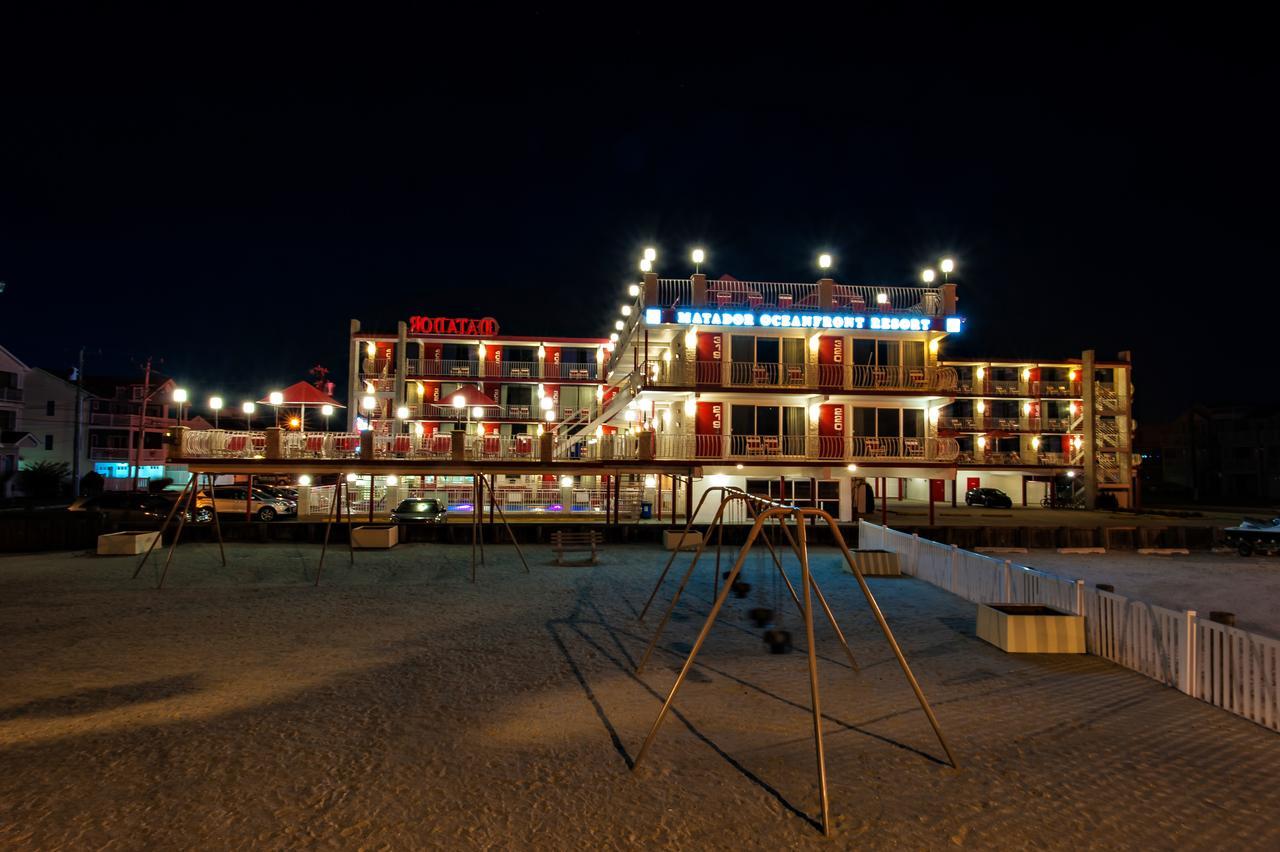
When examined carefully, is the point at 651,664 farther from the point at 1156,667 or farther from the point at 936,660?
the point at 1156,667

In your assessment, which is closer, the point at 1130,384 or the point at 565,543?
the point at 565,543

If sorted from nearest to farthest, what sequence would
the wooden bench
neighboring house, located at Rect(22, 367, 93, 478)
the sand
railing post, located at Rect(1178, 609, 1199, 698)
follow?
1. the sand
2. railing post, located at Rect(1178, 609, 1199, 698)
3. the wooden bench
4. neighboring house, located at Rect(22, 367, 93, 478)

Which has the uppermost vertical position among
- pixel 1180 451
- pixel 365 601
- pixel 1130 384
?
pixel 1130 384

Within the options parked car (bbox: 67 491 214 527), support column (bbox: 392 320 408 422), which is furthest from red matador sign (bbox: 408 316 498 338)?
parked car (bbox: 67 491 214 527)

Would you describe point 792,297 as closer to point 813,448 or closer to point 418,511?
point 813,448

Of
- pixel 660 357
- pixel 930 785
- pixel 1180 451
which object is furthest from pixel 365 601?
pixel 1180 451

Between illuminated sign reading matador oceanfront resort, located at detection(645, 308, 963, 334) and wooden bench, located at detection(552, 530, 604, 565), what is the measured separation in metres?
10.0

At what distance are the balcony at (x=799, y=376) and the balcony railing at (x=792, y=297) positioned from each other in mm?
2467

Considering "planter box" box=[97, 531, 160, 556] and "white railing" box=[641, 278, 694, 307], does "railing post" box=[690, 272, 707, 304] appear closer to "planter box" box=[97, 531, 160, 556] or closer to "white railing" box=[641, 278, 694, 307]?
"white railing" box=[641, 278, 694, 307]

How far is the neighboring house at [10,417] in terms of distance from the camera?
47.1 m

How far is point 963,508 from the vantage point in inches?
1784

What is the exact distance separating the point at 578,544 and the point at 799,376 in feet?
41.1

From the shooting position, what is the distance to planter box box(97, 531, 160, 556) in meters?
21.3

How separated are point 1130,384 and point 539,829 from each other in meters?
57.5
